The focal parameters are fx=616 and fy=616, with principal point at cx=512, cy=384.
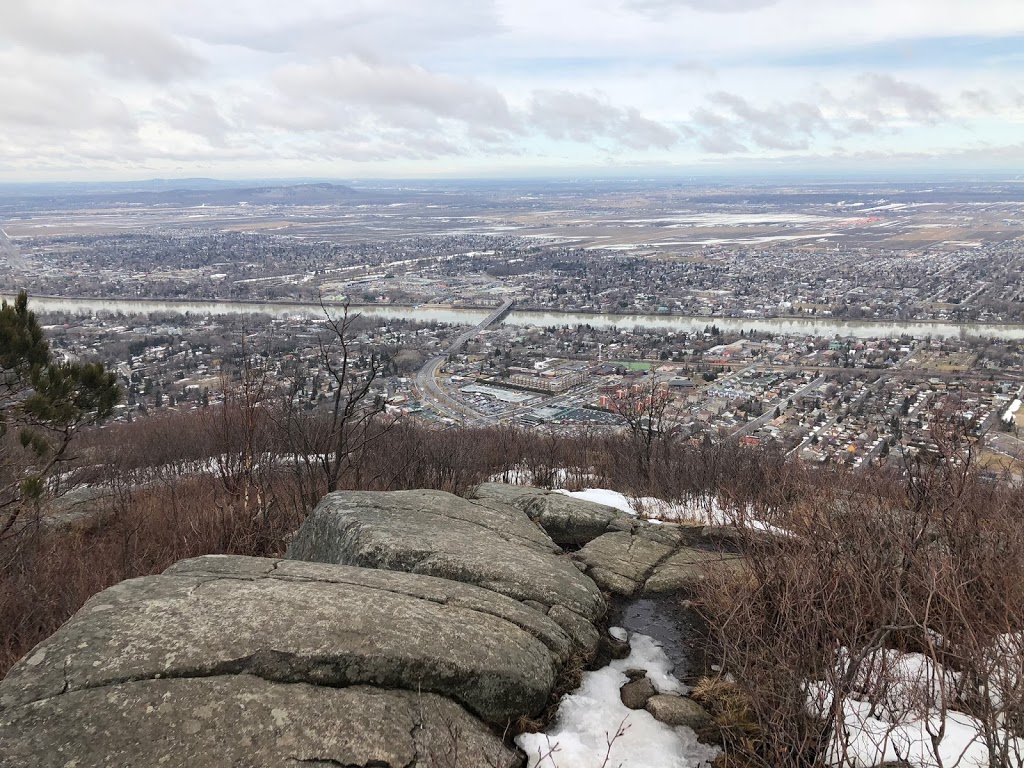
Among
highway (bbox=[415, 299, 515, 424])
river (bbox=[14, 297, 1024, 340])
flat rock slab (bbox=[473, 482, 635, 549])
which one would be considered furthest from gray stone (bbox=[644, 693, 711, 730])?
river (bbox=[14, 297, 1024, 340])

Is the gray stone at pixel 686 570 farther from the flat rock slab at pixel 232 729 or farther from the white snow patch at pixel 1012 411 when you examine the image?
the white snow patch at pixel 1012 411

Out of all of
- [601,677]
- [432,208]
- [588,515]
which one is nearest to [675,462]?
[588,515]

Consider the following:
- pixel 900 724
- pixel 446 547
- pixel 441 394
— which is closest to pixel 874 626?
pixel 900 724

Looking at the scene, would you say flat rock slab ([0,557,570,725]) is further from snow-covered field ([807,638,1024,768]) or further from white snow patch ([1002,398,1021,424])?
white snow patch ([1002,398,1021,424])

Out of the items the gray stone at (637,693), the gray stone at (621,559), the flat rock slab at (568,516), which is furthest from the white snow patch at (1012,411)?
the gray stone at (637,693)

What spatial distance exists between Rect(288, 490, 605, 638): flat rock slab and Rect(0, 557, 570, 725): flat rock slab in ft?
1.63

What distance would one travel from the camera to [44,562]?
22.8ft

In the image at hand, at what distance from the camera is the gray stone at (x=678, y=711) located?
12.3 feet

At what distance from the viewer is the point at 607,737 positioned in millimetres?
3373

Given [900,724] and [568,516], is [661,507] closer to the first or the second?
[568,516]

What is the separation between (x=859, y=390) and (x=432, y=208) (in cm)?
15569

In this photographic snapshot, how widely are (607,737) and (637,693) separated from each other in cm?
80

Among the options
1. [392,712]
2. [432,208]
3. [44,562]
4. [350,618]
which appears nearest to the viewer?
[392,712]

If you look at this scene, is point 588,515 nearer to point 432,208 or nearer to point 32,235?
point 32,235
